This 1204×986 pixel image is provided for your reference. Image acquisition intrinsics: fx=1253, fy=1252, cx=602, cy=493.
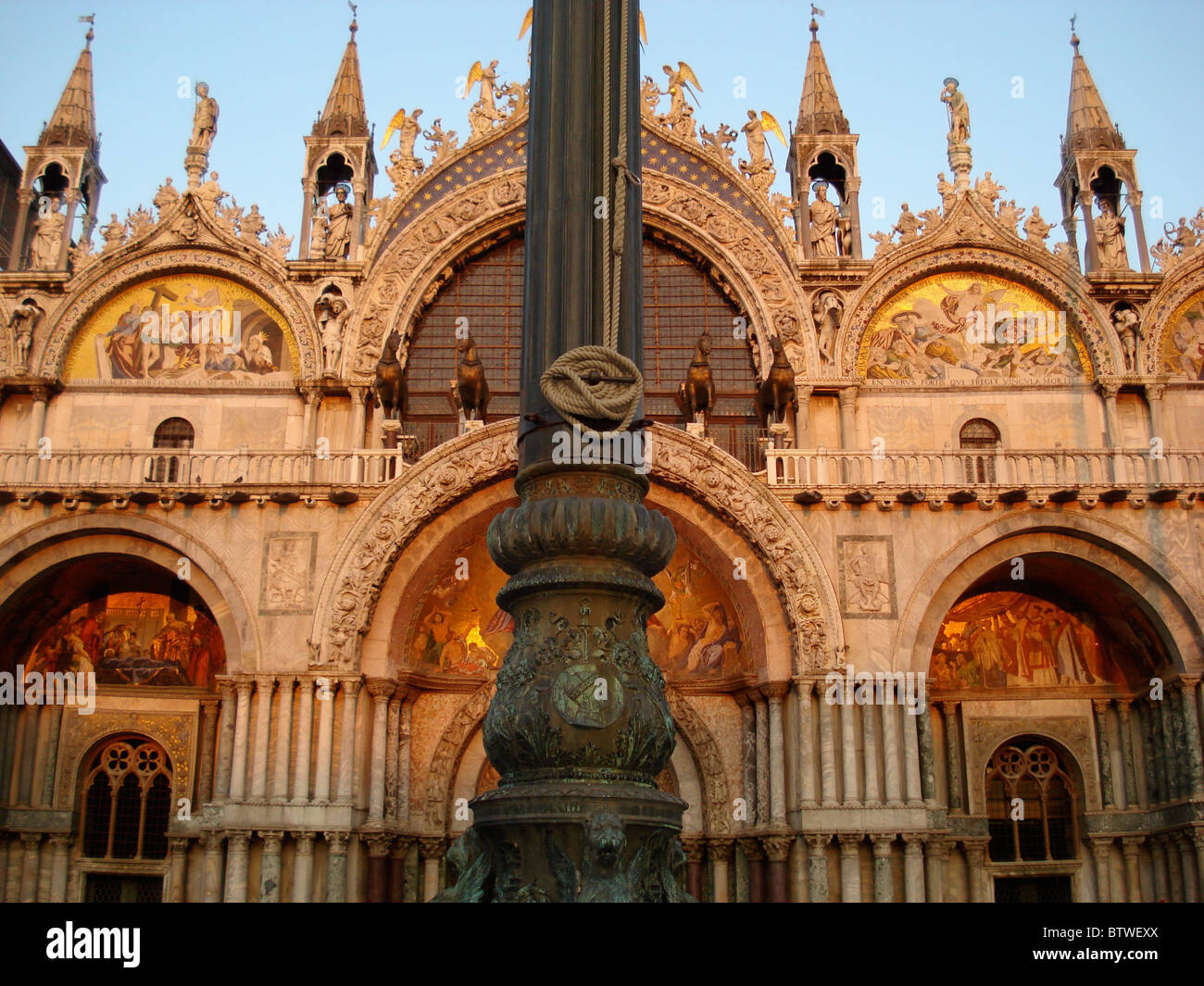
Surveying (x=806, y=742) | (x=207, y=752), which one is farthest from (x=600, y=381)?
(x=207, y=752)

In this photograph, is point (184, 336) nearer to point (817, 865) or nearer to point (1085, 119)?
point (817, 865)

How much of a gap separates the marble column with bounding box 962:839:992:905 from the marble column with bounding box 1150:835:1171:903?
2417 millimetres

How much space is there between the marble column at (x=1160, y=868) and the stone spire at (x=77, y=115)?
21.2m

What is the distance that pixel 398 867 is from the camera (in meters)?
18.0

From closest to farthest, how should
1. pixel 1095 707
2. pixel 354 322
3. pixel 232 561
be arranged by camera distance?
pixel 232 561
pixel 1095 707
pixel 354 322

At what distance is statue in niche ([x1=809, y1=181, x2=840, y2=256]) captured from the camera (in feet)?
70.7

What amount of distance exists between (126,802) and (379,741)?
4.85m

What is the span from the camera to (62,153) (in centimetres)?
2220

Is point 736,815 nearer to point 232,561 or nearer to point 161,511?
point 232,561

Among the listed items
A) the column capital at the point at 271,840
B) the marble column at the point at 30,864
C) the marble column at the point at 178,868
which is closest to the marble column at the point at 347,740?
the column capital at the point at 271,840

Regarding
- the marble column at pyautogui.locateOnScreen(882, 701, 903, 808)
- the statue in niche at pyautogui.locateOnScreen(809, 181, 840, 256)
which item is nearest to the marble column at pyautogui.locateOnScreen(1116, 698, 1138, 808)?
the marble column at pyautogui.locateOnScreen(882, 701, 903, 808)
